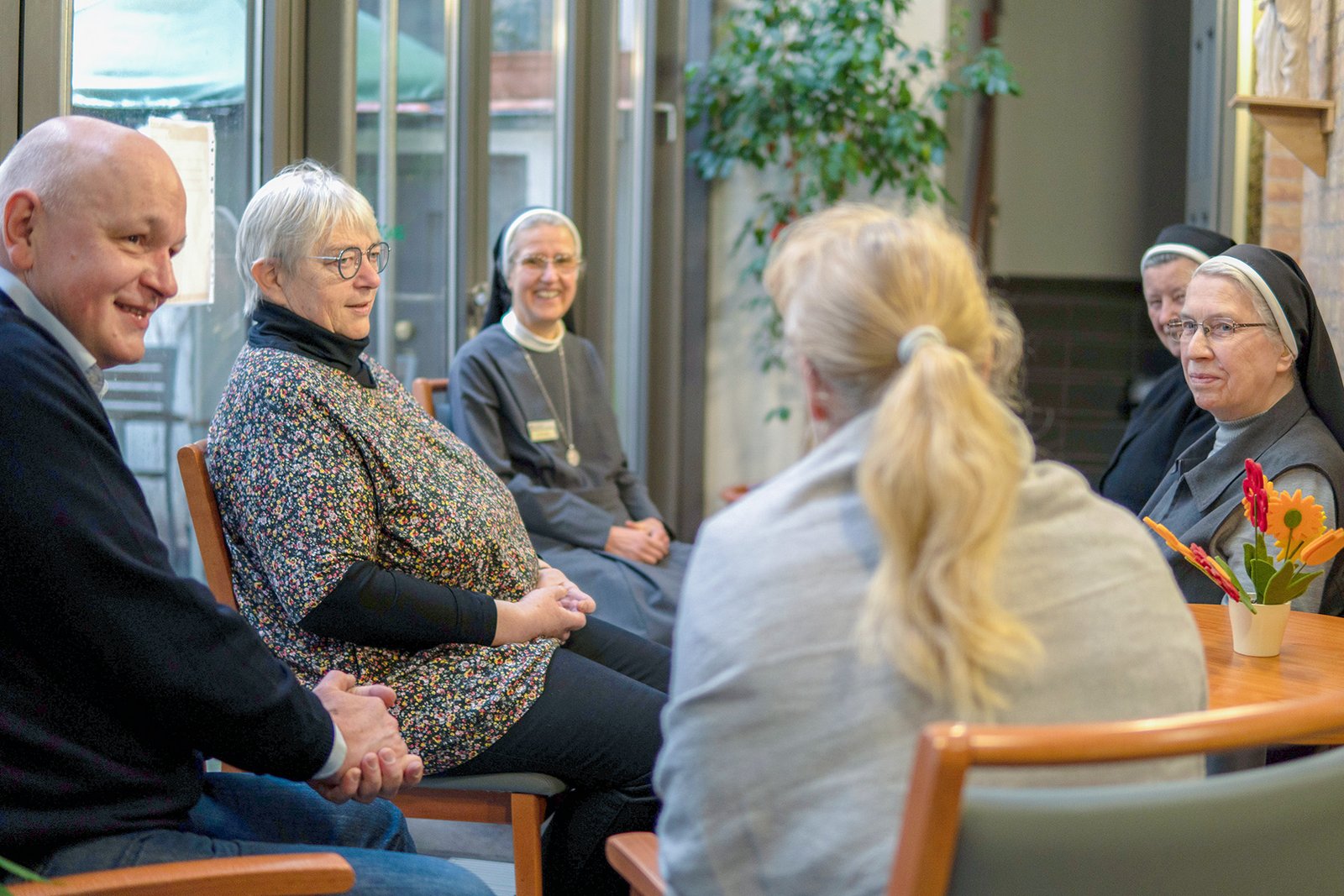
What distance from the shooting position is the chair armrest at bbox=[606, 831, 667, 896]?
1263mm

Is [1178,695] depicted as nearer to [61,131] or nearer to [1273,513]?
[1273,513]

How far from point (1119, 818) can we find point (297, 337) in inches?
57.9

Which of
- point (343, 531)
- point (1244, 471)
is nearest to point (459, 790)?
point (343, 531)

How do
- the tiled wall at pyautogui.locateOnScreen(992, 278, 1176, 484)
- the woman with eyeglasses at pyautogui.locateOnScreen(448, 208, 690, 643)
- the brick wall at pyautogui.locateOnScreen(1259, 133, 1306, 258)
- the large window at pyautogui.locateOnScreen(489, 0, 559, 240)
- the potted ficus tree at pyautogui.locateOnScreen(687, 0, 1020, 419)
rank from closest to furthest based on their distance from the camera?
the woman with eyeglasses at pyautogui.locateOnScreen(448, 208, 690, 643) → the brick wall at pyautogui.locateOnScreen(1259, 133, 1306, 258) → the large window at pyautogui.locateOnScreen(489, 0, 559, 240) → the potted ficus tree at pyautogui.locateOnScreen(687, 0, 1020, 419) → the tiled wall at pyautogui.locateOnScreen(992, 278, 1176, 484)

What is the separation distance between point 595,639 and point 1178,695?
4.40 ft

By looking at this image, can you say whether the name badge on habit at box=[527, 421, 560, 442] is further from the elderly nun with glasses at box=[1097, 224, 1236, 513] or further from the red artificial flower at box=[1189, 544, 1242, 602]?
the red artificial flower at box=[1189, 544, 1242, 602]

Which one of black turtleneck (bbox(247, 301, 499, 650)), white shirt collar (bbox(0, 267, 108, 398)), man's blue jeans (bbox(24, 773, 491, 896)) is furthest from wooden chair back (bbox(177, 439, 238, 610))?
white shirt collar (bbox(0, 267, 108, 398))

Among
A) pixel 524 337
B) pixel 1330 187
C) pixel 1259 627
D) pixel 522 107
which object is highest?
pixel 522 107

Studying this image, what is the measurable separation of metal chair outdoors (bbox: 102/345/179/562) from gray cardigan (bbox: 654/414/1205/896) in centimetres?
183

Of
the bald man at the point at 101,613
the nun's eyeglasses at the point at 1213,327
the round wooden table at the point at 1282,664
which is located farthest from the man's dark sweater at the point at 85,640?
the nun's eyeglasses at the point at 1213,327

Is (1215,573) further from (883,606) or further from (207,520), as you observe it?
(207,520)

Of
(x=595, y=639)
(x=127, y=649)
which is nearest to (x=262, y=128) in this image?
(x=595, y=639)

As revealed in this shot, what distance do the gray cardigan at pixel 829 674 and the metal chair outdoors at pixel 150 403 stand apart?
1833 mm

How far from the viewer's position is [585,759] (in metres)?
1.86
